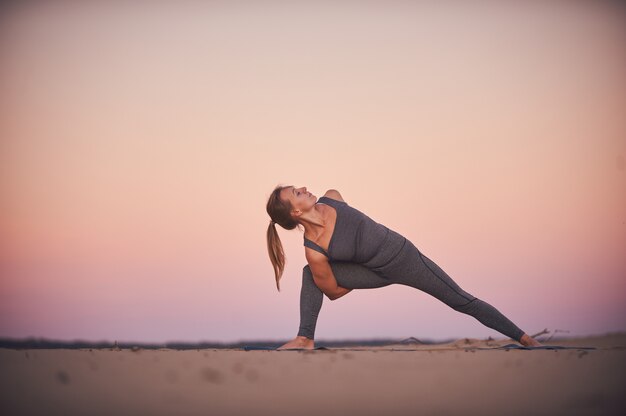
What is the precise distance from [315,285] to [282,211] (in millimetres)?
425

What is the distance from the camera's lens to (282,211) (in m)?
4.24

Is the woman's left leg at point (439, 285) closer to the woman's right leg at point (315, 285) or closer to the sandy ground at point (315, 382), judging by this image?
the woman's right leg at point (315, 285)

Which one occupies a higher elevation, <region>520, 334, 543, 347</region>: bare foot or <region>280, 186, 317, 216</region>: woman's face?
<region>280, 186, 317, 216</region>: woman's face

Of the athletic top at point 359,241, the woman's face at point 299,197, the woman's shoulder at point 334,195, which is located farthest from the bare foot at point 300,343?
the woman's shoulder at point 334,195

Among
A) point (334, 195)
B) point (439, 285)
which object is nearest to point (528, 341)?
point (439, 285)

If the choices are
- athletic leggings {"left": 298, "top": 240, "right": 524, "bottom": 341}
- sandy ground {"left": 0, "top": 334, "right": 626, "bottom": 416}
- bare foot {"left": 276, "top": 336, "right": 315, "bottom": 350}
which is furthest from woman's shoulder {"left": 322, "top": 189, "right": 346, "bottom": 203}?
sandy ground {"left": 0, "top": 334, "right": 626, "bottom": 416}

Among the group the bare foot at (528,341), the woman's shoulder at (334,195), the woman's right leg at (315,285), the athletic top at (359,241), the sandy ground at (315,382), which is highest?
the woman's shoulder at (334,195)

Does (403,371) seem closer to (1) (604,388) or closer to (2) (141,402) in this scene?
(1) (604,388)

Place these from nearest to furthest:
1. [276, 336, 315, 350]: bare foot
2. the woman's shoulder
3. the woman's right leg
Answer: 1. [276, 336, 315, 350]: bare foot
2. the woman's right leg
3. the woman's shoulder

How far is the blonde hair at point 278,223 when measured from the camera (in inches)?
167

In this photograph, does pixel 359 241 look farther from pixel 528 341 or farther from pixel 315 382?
pixel 315 382

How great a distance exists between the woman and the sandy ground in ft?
2.59

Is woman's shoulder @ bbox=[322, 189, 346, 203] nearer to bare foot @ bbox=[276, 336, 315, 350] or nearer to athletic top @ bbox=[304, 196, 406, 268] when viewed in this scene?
athletic top @ bbox=[304, 196, 406, 268]

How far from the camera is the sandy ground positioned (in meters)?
3.13
